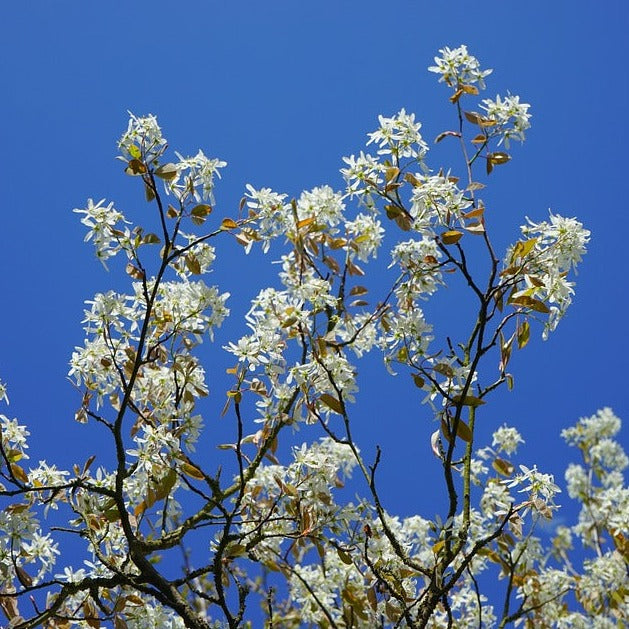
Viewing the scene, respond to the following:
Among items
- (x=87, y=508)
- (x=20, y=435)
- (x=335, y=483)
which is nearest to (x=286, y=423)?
(x=335, y=483)

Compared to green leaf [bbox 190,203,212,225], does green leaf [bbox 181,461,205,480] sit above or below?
below

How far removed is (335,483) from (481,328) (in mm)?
984

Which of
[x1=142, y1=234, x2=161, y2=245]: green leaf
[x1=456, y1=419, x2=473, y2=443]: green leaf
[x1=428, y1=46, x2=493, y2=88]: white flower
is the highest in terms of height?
[x1=428, y1=46, x2=493, y2=88]: white flower

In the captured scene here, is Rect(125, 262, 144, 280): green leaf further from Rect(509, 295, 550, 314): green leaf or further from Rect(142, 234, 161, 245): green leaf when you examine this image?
Rect(509, 295, 550, 314): green leaf

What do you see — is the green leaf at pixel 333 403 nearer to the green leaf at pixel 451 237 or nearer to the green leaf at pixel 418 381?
the green leaf at pixel 418 381

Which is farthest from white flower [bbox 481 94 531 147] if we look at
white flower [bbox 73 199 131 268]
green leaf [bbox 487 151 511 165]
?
white flower [bbox 73 199 131 268]

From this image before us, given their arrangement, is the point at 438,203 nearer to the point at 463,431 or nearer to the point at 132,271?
the point at 463,431

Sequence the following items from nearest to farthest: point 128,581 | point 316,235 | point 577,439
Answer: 1. point 128,581
2. point 316,235
3. point 577,439

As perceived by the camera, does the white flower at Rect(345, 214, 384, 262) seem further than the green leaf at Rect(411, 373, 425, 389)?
Yes

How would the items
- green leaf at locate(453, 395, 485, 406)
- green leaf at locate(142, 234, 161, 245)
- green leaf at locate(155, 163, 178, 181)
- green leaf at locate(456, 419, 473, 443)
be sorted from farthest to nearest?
green leaf at locate(142, 234, 161, 245), green leaf at locate(155, 163, 178, 181), green leaf at locate(456, 419, 473, 443), green leaf at locate(453, 395, 485, 406)

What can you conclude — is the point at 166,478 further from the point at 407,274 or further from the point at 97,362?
the point at 407,274

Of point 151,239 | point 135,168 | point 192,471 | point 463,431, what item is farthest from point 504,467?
point 135,168

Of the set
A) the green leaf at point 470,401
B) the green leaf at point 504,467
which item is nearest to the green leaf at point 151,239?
the green leaf at point 470,401

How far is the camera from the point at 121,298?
3.14 meters
